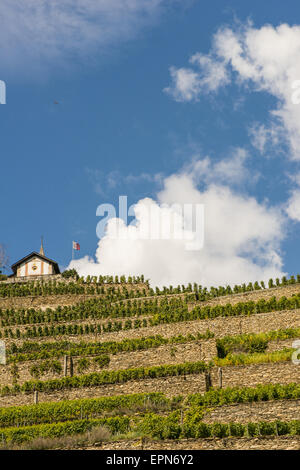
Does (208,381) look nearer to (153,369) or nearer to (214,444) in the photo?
(153,369)

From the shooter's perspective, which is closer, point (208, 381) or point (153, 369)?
point (208, 381)

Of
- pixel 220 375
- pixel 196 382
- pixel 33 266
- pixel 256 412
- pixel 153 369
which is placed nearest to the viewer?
pixel 256 412

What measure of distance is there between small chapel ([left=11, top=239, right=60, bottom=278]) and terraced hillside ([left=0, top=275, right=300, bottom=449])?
8.80m

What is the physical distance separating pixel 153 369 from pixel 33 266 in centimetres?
2807

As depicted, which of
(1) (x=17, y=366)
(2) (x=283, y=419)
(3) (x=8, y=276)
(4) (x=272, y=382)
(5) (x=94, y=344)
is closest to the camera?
(2) (x=283, y=419)

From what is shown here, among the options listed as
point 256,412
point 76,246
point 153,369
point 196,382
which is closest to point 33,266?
point 76,246

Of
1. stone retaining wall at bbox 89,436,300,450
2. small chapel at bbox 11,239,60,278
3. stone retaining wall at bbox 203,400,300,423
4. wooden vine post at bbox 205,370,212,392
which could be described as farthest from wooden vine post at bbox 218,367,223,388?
small chapel at bbox 11,239,60,278

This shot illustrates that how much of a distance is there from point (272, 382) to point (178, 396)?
4.49 m

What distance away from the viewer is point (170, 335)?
124 feet

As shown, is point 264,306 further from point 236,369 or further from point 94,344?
point 94,344

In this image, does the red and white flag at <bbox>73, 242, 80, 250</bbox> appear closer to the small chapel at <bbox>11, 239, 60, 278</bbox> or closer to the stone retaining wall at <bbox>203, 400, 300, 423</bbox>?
the small chapel at <bbox>11, 239, 60, 278</bbox>

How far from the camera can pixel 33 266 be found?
189 ft

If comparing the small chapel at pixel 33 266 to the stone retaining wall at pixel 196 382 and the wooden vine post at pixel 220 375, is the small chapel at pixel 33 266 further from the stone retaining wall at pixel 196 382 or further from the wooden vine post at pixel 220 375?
the wooden vine post at pixel 220 375
